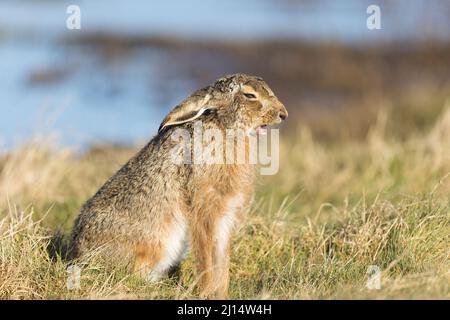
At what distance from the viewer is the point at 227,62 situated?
2100 centimetres

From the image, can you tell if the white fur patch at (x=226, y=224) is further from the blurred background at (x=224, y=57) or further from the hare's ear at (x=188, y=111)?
the blurred background at (x=224, y=57)

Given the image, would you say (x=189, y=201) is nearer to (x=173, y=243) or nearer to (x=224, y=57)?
(x=173, y=243)

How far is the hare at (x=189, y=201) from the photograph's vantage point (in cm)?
580

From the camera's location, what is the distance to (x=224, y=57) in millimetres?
21312

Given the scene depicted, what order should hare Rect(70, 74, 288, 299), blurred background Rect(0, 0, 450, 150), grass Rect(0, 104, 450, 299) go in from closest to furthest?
grass Rect(0, 104, 450, 299) → hare Rect(70, 74, 288, 299) → blurred background Rect(0, 0, 450, 150)

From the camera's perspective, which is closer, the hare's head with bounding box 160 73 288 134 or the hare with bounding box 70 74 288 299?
the hare with bounding box 70 74 288 299

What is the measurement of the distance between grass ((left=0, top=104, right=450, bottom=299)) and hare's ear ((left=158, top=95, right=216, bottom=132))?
1099 millimetres

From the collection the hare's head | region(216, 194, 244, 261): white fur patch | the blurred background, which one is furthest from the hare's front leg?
the blurred background

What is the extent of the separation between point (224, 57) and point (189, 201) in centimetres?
1573

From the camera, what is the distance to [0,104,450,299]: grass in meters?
5.68

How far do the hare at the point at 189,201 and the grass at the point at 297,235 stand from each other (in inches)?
6.9

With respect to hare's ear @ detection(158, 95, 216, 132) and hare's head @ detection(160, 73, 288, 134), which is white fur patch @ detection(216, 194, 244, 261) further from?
hare's ear @ detection(158, 95, 216, 132)

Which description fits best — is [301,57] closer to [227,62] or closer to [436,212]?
[227,62]

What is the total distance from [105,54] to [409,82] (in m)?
7.51
